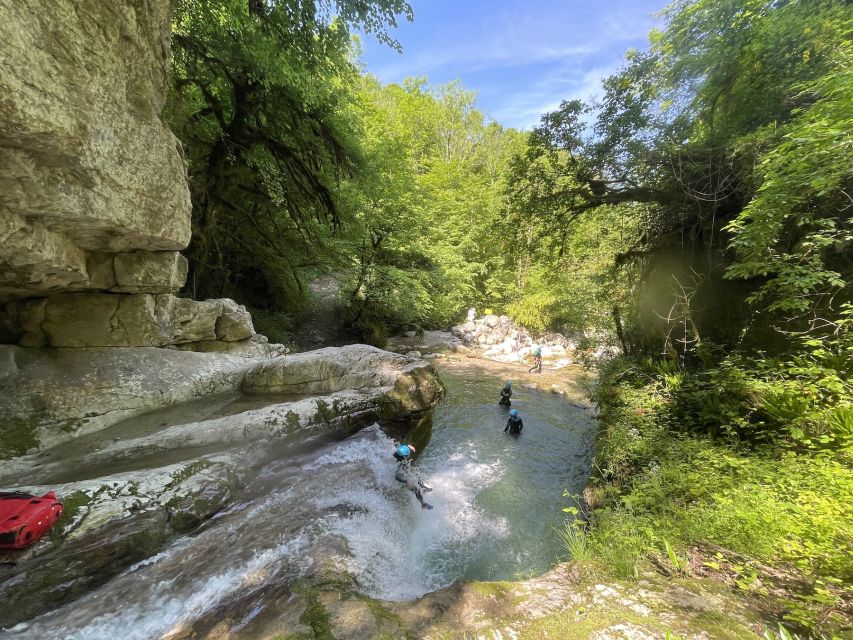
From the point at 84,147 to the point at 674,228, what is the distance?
12274mm

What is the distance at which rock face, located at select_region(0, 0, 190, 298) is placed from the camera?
10.1 feet

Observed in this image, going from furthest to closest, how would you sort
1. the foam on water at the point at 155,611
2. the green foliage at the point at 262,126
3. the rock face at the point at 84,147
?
the green foliage at the point at 262,126, the rock face at the point at 84,147, the foam on water at the point at 155,611

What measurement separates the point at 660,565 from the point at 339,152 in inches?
472

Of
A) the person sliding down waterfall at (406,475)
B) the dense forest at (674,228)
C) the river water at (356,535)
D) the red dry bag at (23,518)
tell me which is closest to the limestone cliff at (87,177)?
the red dry bag at (23,518)

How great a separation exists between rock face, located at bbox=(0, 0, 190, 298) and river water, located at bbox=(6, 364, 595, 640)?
4.16m

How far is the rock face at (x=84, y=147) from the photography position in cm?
307

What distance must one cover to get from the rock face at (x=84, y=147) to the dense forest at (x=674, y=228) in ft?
12.7

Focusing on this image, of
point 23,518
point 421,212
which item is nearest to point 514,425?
point 23,518

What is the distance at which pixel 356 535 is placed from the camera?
4.64 metres

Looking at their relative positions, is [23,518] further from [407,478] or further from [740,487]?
[740,487]

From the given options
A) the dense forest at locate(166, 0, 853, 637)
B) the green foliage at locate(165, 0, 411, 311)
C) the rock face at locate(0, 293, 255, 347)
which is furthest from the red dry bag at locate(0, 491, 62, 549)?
the green foliage at locate(165, 0, 411, 311)

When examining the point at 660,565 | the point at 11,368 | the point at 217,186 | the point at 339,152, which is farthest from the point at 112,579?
the point at 339,152

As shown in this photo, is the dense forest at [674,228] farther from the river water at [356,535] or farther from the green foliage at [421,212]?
the river water at [356,535]

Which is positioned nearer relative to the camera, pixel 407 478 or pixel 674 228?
pixel 407 478
